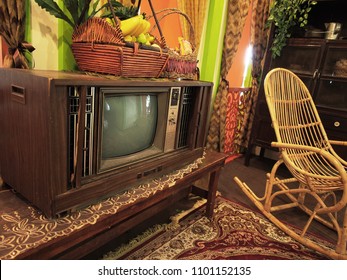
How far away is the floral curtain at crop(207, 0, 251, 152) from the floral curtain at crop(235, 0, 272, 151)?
38 centimetres

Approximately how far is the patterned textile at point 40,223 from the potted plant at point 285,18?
7.00 ft

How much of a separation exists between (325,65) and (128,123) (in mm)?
2087

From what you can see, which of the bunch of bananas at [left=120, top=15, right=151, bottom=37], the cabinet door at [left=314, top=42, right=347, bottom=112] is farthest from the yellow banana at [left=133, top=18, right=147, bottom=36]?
the cabinet door at [left=314, top=42, right=347, bottom=112]

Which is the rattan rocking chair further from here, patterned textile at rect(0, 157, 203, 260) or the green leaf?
the green leaf

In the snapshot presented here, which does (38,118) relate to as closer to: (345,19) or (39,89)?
(39,89)

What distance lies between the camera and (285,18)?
7.73 ft

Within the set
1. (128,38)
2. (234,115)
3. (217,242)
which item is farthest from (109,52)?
(234,115)

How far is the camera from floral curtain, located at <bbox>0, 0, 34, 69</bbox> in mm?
972

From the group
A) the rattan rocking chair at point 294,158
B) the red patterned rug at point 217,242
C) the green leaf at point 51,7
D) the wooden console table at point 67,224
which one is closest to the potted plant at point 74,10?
the green leaf at point 51,7

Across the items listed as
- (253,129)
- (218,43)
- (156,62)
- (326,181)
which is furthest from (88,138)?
(253,129)

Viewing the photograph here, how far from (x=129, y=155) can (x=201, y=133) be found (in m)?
0.47

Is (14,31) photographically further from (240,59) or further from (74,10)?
(240,59)

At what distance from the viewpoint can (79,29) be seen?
104 centimetres

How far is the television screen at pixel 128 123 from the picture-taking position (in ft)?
3.13
